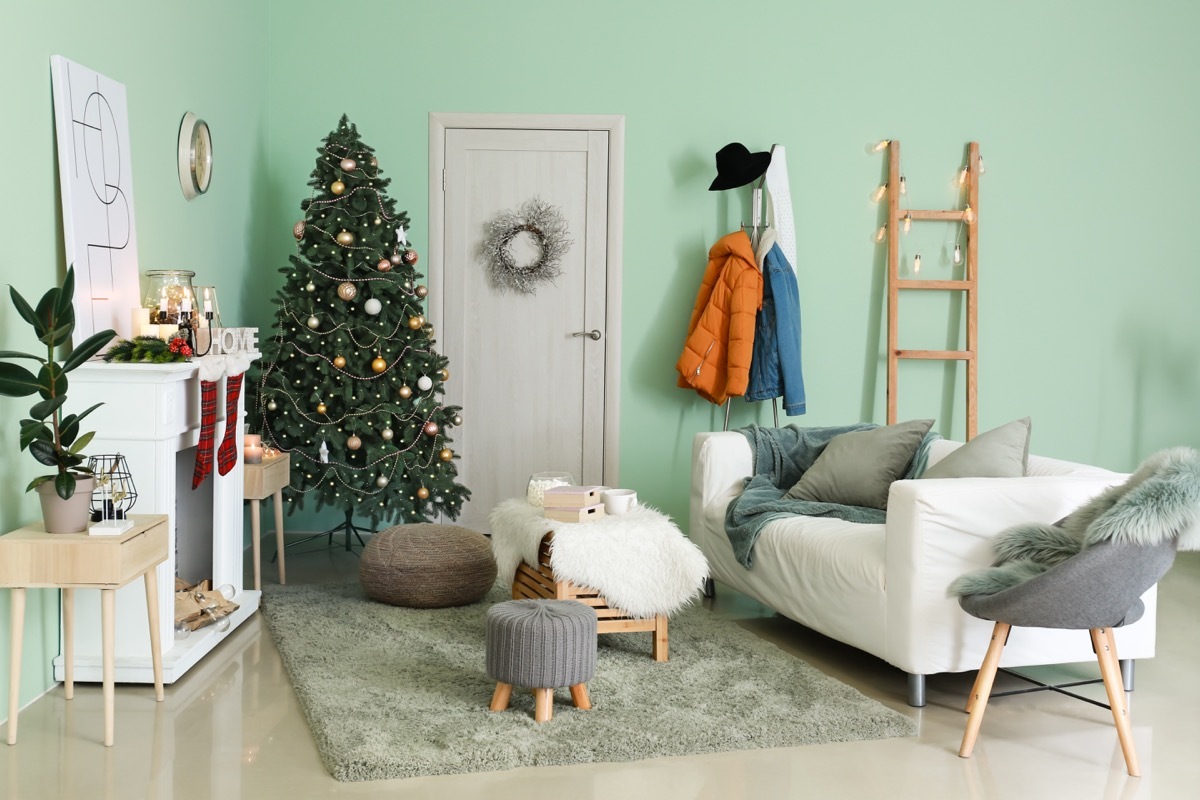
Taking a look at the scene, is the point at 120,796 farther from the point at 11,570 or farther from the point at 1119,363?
the point at 1119,363

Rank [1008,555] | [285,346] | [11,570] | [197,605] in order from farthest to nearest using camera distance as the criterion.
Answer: [285,346] → [197,605] → [1008,555] → [11,570]

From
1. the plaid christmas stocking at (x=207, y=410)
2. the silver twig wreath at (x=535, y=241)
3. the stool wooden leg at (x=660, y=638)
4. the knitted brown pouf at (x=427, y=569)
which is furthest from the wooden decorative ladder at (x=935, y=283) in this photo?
the plaid christmas stocking at (x=207, y=410)

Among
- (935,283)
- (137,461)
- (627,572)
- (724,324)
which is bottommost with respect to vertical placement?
(627,572)

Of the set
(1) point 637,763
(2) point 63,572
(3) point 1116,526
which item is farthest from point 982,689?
(2) point 63,572

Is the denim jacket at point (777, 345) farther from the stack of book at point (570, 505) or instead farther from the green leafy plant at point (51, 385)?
the green leafy plant at point (51, 385)

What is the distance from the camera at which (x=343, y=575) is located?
16.0 ft

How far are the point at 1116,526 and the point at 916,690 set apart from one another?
78 centimetres

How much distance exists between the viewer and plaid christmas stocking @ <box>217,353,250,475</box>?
3.87 metres

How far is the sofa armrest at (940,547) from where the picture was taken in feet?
10.3

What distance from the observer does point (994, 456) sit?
3605mm

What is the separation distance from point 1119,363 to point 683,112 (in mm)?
2647

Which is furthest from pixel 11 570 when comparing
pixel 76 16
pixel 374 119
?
pixel 374 119

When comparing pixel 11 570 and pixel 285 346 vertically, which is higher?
pixel 285 346

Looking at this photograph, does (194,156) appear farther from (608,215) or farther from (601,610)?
(601,610)
